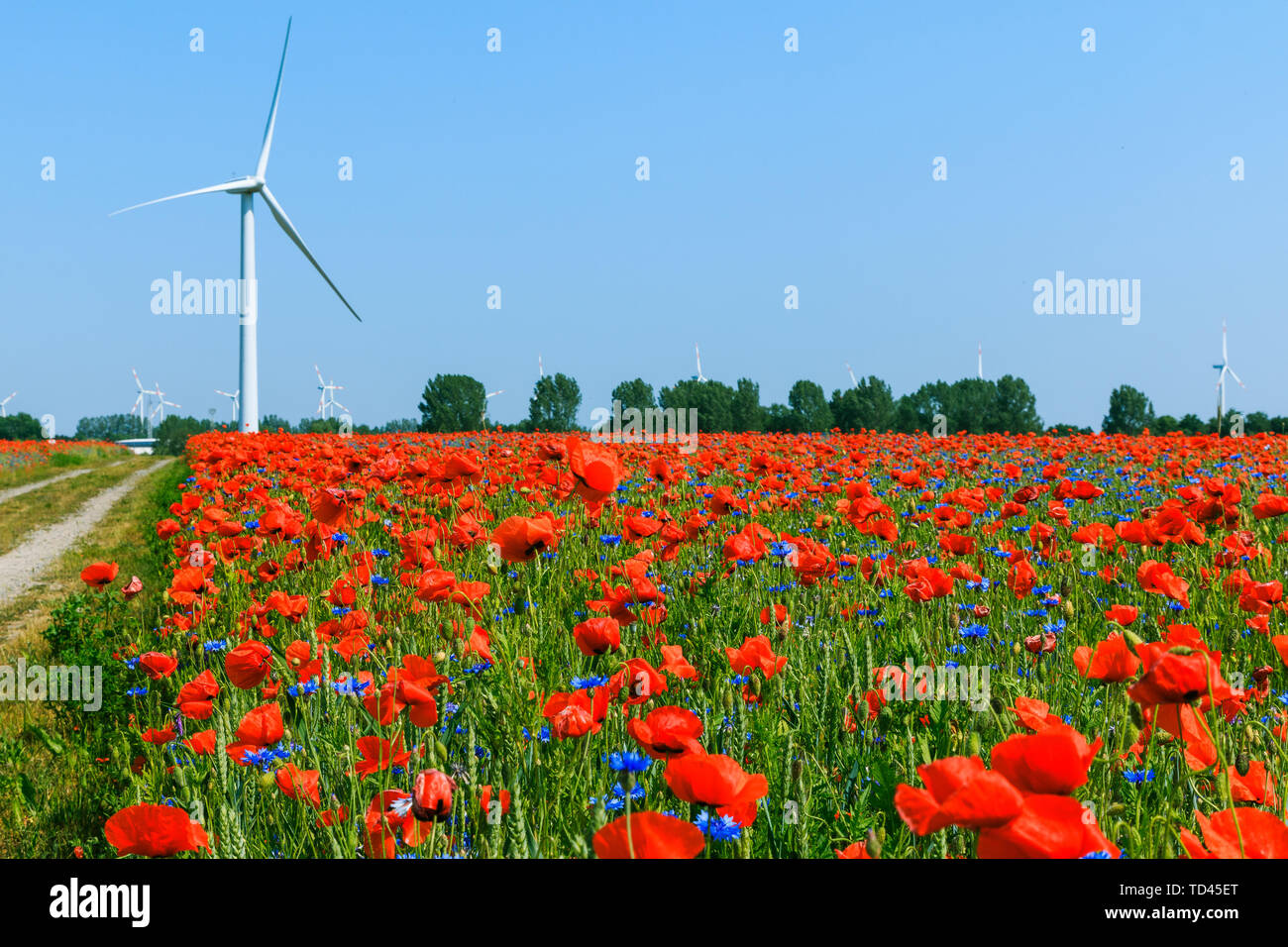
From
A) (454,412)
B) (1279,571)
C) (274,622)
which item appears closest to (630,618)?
(274,622)

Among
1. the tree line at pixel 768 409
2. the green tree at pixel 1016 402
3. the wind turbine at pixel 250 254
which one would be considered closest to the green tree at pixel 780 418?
the tree line at pixel 768 409

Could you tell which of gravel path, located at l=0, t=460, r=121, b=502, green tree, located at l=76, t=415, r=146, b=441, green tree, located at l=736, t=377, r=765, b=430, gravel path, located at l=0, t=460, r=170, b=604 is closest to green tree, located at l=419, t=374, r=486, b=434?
green tree, located at l=736, t=377, r=765, b=430

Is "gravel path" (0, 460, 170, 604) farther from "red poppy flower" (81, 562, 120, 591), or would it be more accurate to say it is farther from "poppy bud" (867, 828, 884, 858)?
"poppy bud" (867, 828, 884, 858)

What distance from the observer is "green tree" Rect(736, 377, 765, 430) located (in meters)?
46.9

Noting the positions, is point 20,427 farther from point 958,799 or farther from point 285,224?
point 958,799

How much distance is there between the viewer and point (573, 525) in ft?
16.9

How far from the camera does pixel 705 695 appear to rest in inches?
100

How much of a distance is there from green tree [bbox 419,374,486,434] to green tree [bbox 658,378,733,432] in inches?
426

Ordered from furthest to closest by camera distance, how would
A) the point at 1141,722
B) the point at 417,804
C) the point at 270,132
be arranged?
1. the point at 270,132
2. the point at 1141,722
3. the point at 417,804

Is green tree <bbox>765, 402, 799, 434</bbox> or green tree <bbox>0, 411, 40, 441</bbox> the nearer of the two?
green tree <bbox>765, 402, 799, 434</bbox>

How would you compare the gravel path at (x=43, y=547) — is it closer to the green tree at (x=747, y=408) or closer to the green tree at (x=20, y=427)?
the green tree at (x=747, y=408)
